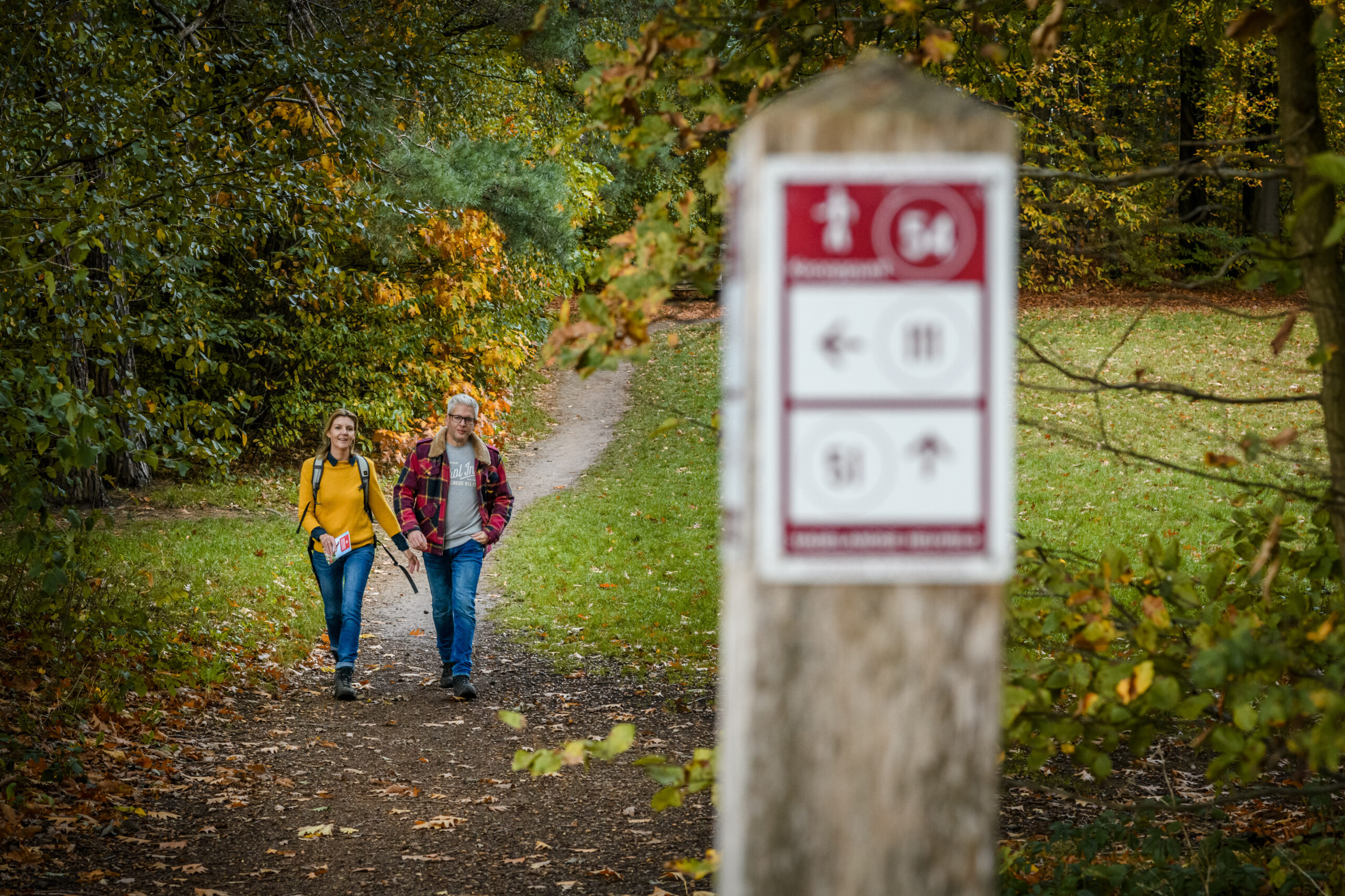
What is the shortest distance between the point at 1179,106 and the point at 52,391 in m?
26.3

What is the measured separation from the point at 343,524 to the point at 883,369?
21.3 feet

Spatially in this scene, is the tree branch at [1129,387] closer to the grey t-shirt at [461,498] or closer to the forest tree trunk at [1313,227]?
the forest tree trunk at [1313,227]

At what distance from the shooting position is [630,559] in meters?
12.0

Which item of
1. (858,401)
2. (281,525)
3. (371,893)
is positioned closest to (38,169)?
(371,893)

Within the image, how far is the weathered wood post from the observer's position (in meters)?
1.19

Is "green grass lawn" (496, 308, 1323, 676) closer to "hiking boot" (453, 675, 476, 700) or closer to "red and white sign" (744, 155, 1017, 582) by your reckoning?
"hiking boot" (453, 675, 476, 700)

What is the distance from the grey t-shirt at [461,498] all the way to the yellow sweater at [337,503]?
1.30ft

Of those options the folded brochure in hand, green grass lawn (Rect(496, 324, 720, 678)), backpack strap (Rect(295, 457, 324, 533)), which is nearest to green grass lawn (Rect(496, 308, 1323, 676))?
green grass lawn (Rect(496, 324, 720, 678))

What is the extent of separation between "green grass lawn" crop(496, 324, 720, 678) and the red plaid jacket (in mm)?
1354

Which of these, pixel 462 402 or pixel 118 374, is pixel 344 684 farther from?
pixel 118 374

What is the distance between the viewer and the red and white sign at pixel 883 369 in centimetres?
120

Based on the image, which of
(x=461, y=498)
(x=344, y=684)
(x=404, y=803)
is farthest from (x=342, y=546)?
(x=404, y=803)

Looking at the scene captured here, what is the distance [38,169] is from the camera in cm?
576

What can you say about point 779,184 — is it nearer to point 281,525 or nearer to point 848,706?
point 848,706
